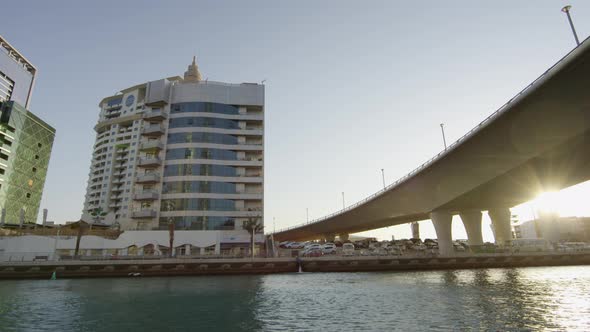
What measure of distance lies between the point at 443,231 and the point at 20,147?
390 feet

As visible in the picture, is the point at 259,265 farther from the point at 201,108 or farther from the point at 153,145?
the point at 201,108

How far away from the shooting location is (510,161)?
40188mm

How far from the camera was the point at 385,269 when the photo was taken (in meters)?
48.8

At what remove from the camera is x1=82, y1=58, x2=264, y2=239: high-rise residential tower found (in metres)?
67.2

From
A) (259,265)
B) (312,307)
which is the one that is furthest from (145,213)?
(312,307)

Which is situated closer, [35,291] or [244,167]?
[35,291]

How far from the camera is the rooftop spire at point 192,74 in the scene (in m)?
93.6

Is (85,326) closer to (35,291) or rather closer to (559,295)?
(35,291)

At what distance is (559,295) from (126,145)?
123 metres

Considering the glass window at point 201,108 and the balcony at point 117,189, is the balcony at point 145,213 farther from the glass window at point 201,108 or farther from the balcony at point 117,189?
the balcony at point 117,189

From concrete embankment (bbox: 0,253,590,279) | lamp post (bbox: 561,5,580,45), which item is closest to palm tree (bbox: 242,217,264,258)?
concrete embankment (bbox: 0,253,590,279)

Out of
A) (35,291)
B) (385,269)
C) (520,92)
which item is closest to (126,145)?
(35,291)

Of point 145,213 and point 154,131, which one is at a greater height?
point 154,131

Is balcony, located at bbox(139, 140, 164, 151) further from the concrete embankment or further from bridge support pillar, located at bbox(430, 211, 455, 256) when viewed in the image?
bridge support pillar, located at bbox(430, 211, 455, 256)
